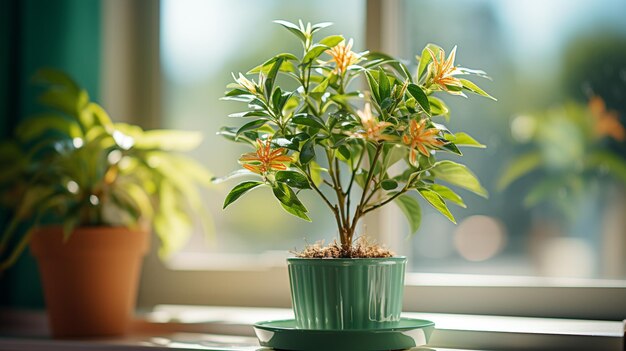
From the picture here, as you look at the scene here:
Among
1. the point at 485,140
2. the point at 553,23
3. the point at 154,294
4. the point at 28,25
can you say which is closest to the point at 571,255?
the point at 485,140

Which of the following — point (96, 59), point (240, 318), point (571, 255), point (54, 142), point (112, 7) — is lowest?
point (240, 318)

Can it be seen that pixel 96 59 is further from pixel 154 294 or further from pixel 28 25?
pixel 154 294

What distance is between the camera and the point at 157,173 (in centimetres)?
173

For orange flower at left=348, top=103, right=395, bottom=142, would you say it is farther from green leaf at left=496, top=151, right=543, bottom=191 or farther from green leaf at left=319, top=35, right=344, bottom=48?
green leaf at left=496, top=151, right=543, bottom=191

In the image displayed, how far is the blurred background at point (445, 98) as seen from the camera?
5.34 feet

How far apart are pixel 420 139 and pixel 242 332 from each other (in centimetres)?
61

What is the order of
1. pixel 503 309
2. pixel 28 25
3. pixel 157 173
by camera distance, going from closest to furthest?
pixel 503 309, pixel 157 173, pixel 28 25

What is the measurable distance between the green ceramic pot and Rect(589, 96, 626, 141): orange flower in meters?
0.57

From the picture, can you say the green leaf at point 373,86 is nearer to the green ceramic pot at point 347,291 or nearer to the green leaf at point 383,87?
the green leaf at point 383,87

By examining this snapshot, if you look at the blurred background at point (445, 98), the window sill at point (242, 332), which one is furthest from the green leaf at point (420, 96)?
the blurred background at point (445, 98)

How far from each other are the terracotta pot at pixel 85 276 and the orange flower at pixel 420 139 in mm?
703

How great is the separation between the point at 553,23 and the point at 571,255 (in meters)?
0.46

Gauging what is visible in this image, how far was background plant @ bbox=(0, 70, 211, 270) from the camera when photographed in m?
1.67

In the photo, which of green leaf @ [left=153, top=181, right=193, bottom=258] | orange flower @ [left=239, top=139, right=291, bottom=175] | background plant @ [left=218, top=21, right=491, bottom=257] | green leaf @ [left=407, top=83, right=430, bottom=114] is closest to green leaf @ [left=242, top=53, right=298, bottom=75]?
background plant @ [left=218, top=21, right=491, bottom=257]
